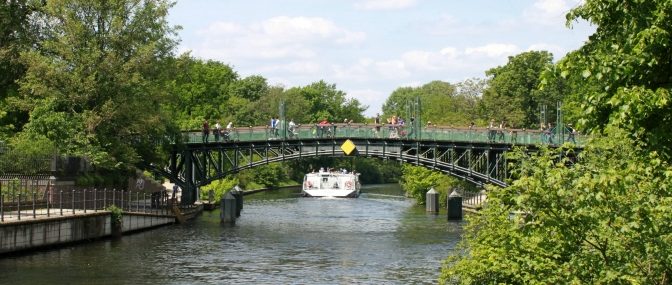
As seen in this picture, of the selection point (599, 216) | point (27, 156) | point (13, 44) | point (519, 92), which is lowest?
point (599, 216)

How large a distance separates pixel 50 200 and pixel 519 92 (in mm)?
66612

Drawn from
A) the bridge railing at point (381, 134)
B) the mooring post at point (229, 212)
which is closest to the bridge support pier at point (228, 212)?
the mooring post at point (229, 212)

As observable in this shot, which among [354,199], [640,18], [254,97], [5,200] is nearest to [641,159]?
[640,18]

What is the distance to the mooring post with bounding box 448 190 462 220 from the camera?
70.2 m

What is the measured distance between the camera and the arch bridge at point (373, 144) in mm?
68500

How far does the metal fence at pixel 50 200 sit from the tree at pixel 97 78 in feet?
17.6

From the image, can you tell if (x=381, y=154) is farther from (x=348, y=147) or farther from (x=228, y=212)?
(x=228, y=212)

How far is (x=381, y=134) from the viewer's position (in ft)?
237

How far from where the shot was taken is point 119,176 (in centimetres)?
6469

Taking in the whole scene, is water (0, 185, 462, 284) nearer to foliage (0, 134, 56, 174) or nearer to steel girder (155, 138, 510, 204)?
steel girder (155, 138, 510, 204)

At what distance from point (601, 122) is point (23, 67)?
53771mm

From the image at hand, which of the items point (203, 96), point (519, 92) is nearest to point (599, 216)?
point (519, 92)

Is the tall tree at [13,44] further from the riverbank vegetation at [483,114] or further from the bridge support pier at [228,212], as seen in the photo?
the bridge support pier at [228,212]

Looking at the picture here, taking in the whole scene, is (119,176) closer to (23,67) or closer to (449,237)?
(23,67)
